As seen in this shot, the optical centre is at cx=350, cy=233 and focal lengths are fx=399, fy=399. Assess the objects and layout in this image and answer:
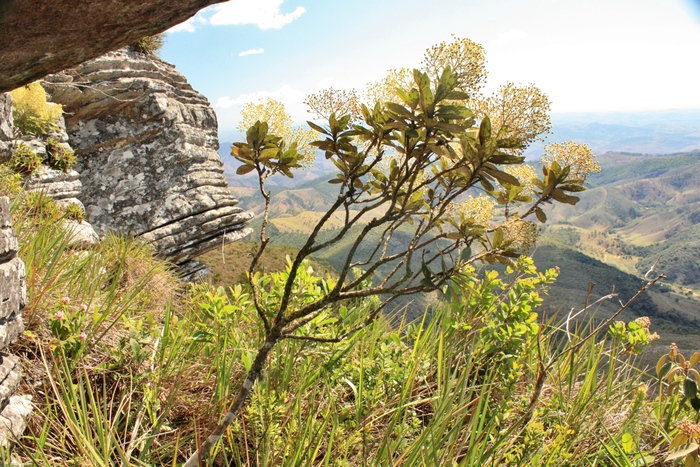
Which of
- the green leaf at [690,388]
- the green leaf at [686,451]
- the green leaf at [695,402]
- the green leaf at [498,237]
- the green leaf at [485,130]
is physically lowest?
the green leaf at [686,451]

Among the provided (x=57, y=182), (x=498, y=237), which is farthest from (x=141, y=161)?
(x=498, y=237)

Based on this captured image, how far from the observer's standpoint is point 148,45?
1551cm

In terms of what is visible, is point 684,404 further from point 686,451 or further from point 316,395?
point 316,395

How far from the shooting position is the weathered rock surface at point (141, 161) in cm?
1184

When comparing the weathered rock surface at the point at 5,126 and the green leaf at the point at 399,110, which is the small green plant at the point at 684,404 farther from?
the weathered rock surface at the point at 5,126

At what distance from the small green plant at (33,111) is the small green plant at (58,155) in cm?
34

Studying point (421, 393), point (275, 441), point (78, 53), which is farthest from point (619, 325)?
point (78, 53)

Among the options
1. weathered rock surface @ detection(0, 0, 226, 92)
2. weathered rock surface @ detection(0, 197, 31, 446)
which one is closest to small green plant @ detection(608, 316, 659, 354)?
weathered rock surface @ detection(0, 0, 226, 92)

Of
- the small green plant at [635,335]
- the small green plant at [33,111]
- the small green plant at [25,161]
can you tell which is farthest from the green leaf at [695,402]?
the small green plant at [33,111]

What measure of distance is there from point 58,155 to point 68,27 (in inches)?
435

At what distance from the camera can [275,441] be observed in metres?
1.82

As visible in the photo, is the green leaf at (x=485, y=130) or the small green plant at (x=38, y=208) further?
the small green plant at (x=38, y=208)

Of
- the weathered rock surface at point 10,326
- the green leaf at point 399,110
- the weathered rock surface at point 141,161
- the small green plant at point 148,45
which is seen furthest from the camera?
the small green plant at point 148,45

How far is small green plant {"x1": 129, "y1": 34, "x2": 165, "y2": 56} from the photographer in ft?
47.5
